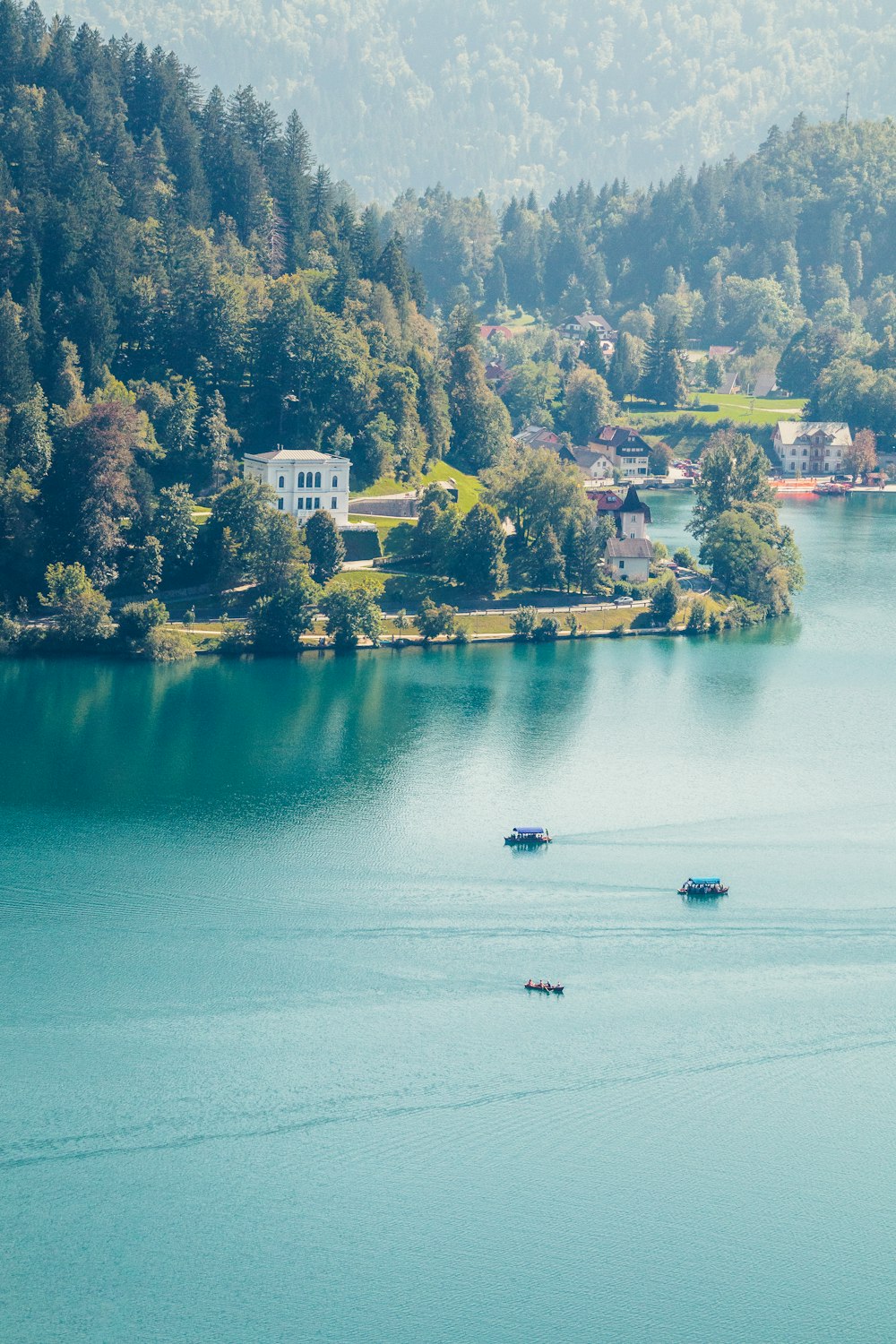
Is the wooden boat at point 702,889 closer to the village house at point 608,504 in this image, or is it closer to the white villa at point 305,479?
the white villa at point 305,479

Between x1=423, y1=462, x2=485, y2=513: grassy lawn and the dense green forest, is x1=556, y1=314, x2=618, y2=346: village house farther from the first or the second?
x1=423, y1=462, x2=485, y2=513: grassy lawn

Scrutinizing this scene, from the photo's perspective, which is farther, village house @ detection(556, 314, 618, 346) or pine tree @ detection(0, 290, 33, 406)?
village house @ detection(556, 314, 618, 346)

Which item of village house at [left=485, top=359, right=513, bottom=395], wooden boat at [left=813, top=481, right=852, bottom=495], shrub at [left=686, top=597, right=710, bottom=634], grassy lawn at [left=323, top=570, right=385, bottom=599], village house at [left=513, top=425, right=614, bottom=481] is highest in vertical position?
village house at [left=485, top=359, right=513, bottom=395]

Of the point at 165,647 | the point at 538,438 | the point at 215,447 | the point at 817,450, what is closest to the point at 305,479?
the point at 215,447

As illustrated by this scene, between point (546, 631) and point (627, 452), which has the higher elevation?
point (627, 452)

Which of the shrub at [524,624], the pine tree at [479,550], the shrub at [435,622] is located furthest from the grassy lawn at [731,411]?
the shrub at [435,622]

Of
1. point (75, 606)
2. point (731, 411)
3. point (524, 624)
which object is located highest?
point (731, 411)

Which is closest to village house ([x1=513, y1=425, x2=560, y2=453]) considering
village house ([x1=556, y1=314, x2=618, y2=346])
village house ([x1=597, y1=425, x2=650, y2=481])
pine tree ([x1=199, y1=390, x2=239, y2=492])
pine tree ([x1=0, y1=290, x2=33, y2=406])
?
village house ([x1=597, y1=425, x2=650, y2=481])

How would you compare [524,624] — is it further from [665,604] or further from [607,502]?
[607,502]
